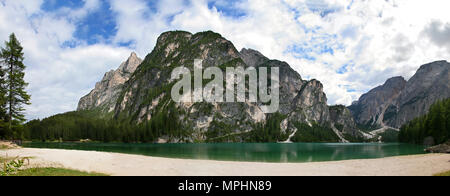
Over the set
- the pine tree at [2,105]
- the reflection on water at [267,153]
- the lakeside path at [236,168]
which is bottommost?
the reflection on water at [267,153]

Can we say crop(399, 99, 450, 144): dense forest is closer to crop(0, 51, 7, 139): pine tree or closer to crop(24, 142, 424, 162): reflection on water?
crop(24, 142, 424, 162): reflection on water

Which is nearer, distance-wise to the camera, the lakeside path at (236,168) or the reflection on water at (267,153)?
the lakeside path at (236,168)

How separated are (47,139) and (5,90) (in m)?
159

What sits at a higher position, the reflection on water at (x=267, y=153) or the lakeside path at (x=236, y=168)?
the lakeside path at (x=236, y=168)

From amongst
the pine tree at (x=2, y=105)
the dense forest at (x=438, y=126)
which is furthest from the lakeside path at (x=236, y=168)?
the dense forest at (x=438, y=126)

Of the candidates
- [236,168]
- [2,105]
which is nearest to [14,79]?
[2,105]

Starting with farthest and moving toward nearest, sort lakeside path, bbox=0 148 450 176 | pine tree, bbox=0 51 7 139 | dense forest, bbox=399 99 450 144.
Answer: dense forest, bbox=399 99 450 144 < pine tree, bbox=0 51 7 139 < lakeside path, bbox=0 148 450 176

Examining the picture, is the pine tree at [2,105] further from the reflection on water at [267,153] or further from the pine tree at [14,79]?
the reflection on water at [267,153]

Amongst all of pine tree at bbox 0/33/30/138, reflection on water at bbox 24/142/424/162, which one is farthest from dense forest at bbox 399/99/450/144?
pine tree at bbox 0/33/30/138

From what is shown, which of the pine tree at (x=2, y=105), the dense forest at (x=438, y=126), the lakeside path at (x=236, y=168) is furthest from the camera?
the dense forest at (x=438, y=126)

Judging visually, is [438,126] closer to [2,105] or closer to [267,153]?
[267,153]

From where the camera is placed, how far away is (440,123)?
86.1 meters
